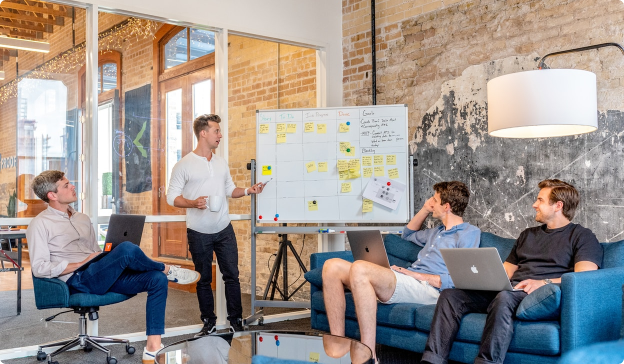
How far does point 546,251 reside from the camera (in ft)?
11.6

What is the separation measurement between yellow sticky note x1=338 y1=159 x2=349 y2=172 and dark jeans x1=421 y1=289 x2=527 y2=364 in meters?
1.92

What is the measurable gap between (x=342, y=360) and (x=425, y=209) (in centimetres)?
188

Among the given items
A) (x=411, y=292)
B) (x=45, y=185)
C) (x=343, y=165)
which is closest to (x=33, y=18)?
(x=45, y=185)

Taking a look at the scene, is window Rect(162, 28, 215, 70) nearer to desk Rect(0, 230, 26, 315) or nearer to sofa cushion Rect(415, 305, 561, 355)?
desk Rect(0, 230, 26, 315)

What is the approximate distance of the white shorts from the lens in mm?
3758

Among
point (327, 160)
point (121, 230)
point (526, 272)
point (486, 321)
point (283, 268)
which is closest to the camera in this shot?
point (486, 321)

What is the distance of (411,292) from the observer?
148 inches

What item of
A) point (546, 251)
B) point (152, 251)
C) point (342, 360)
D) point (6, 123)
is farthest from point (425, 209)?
point (6, 123)

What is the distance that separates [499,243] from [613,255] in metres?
0.79

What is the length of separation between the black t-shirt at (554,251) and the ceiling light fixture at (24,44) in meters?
3.61

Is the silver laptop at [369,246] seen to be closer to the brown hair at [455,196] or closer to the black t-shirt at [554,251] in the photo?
the brown hair at [455,196]

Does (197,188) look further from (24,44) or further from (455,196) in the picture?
(455,196)

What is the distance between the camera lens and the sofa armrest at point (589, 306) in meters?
2.96

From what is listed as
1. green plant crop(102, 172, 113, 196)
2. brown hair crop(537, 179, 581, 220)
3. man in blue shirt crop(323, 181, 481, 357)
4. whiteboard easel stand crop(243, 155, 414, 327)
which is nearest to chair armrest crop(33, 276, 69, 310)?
green plant crop(102, 172, 113, 196)
